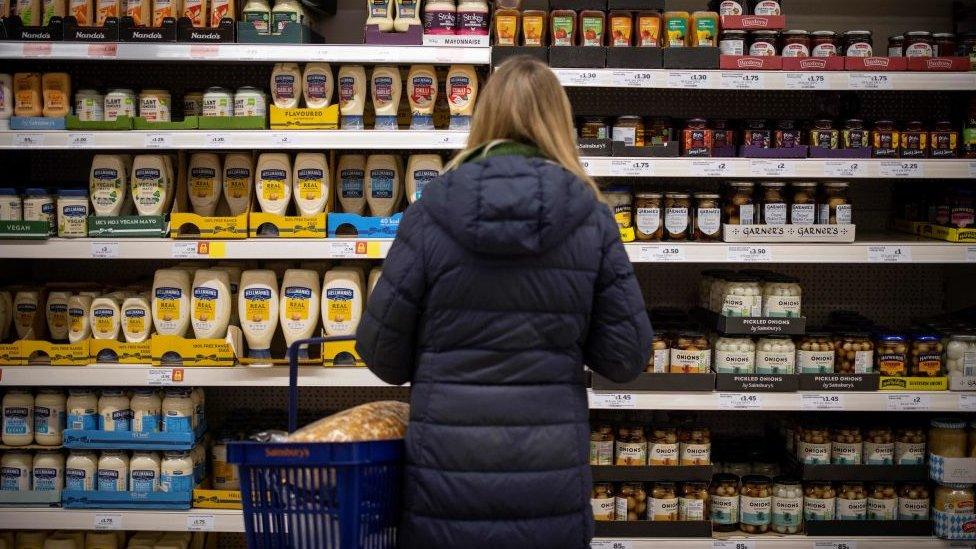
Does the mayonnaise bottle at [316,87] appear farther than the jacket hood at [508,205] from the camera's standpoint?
Yes

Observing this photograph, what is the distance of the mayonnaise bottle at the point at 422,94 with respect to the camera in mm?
3533

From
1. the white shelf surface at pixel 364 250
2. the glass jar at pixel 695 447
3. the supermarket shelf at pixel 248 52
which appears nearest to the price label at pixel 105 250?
the white shelf surface at pixel 364 250

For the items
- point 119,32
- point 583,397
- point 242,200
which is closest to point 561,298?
point 583,397

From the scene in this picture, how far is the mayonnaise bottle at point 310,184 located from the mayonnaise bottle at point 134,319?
2.37 ft

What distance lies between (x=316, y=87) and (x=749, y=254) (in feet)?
5.86

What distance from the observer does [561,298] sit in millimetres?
1970

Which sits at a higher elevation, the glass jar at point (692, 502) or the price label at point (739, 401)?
the price label at point (739, 401)

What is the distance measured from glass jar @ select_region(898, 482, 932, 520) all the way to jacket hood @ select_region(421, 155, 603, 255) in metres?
2.41

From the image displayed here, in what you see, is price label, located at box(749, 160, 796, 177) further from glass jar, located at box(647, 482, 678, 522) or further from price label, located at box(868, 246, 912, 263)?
glass jar, located at box(647, 482, 678, 522)

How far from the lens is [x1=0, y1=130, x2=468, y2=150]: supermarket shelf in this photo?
11.2 feet

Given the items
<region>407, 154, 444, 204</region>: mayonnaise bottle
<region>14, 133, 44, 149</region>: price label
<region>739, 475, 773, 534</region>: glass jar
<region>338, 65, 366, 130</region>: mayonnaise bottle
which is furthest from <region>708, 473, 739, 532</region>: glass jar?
<region>14, 133, 44, 149</region>: price label

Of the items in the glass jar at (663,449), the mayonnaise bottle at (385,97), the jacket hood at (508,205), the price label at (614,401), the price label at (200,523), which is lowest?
the price label at (200,523)

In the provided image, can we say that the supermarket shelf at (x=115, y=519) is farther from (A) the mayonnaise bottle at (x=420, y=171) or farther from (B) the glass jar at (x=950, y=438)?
(B) the glass jar at (x=950, y=438)

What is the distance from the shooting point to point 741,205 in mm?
3576
